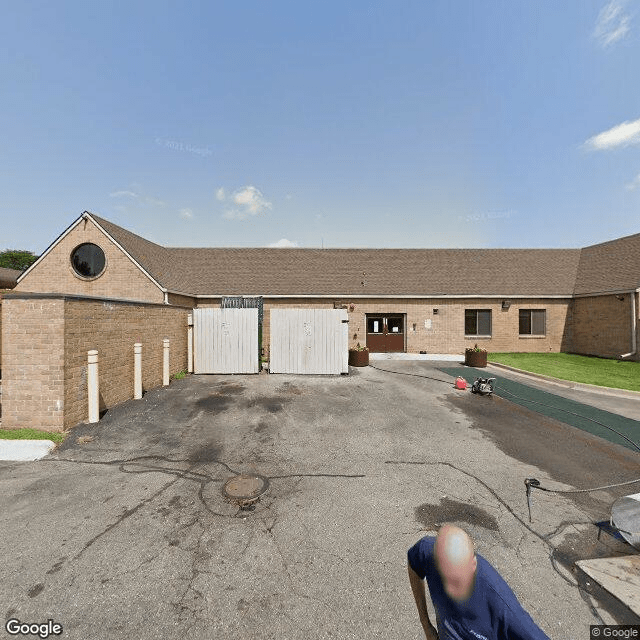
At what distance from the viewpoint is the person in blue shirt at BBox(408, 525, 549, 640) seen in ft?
5.19

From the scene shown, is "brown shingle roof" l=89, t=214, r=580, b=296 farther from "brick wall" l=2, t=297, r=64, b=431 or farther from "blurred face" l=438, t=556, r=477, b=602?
"blurred face" l=438, t=556, r=477, b=602

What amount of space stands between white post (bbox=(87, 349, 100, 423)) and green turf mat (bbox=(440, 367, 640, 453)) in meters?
12.1

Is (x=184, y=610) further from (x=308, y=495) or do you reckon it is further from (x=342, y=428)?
(x=342, y=428)

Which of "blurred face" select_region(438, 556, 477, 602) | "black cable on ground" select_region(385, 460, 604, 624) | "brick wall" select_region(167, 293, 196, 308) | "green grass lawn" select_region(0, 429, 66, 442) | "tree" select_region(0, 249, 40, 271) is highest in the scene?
"tree" select_region(0, 249, 40, 271)

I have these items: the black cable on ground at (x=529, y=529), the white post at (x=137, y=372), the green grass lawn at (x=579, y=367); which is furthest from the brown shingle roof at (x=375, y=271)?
the black cable on ground at (x=529, y=529)

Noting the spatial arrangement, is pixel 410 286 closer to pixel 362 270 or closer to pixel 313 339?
pixel 362 270

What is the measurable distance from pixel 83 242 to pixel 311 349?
1473 cm

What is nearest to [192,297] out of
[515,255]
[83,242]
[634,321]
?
[83,242]

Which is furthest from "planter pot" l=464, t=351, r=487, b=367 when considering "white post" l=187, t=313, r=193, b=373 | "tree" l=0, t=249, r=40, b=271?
"tree" l=0, t=249, r=40, b=271

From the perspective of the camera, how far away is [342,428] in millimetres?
7344

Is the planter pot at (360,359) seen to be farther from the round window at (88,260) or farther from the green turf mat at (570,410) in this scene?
the round window at (88,260)

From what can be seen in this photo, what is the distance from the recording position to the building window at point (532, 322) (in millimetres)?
20828

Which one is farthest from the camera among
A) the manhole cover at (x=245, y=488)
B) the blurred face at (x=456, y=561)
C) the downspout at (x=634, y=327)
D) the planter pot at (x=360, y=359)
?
the downspout at (x=634, y=327)

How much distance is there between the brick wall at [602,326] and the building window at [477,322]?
5810mm
